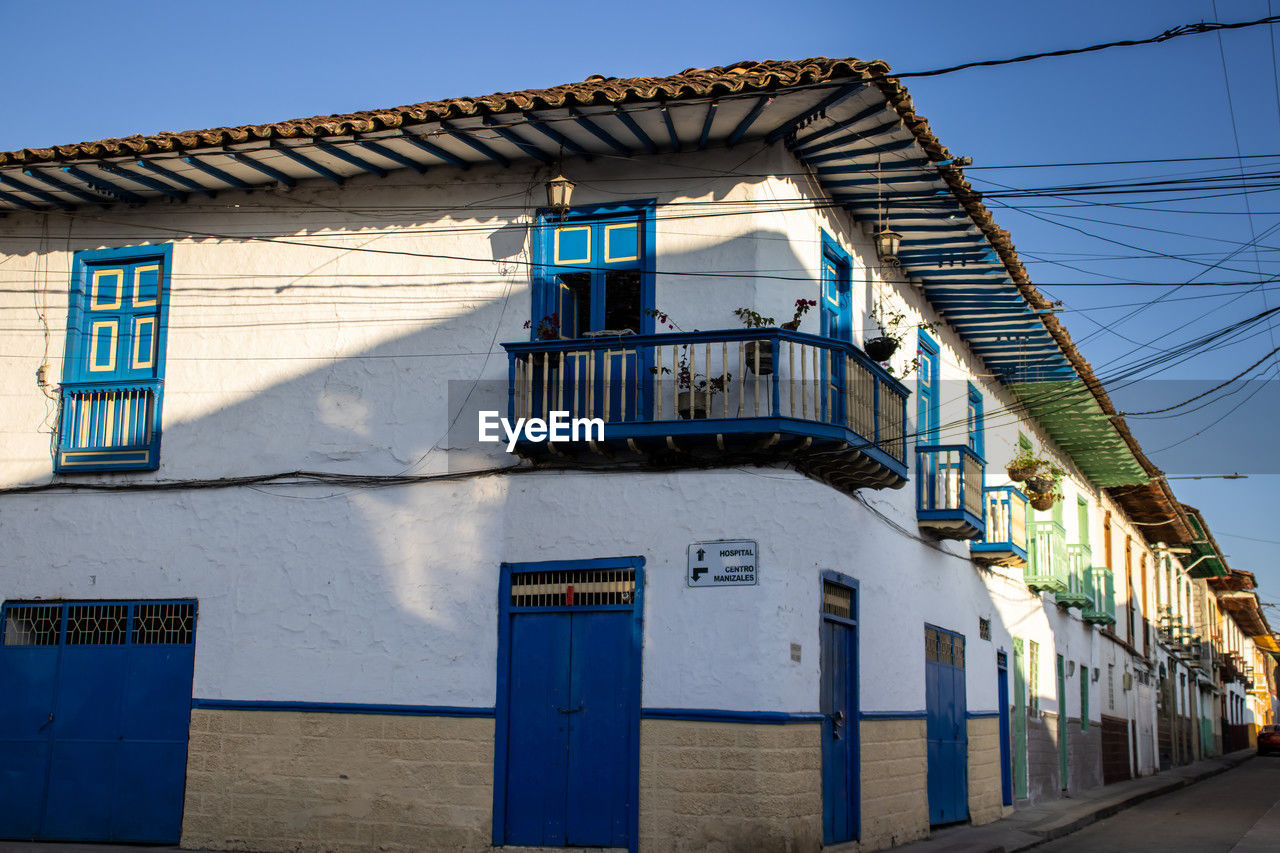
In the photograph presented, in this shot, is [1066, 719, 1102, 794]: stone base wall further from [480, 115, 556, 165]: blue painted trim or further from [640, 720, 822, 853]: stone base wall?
[480, 115, 556, 165]: blue painted trim

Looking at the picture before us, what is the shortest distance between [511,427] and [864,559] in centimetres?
372

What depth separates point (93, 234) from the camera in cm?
1355

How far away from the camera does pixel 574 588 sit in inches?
447

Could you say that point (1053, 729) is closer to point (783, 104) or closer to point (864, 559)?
point (864, 559)

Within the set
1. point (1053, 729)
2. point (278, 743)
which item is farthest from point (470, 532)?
point (1053, 729)

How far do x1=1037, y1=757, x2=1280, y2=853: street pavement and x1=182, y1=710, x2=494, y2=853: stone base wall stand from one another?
6597mm

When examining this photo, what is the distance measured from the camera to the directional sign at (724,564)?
10.9m

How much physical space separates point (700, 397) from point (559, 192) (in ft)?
7.63

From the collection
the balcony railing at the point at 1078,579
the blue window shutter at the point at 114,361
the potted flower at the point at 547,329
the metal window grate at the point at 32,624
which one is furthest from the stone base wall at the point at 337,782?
the balcony railing at the point at 1078,579

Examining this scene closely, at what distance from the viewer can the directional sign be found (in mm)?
10906

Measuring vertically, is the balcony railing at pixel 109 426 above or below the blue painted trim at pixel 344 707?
above

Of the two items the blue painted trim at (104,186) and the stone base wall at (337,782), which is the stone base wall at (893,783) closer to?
the stone base wall at (337,782)

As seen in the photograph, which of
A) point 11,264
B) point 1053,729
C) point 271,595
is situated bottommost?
point 1053,729

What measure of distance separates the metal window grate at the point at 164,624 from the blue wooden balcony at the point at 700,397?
12.8 feet
